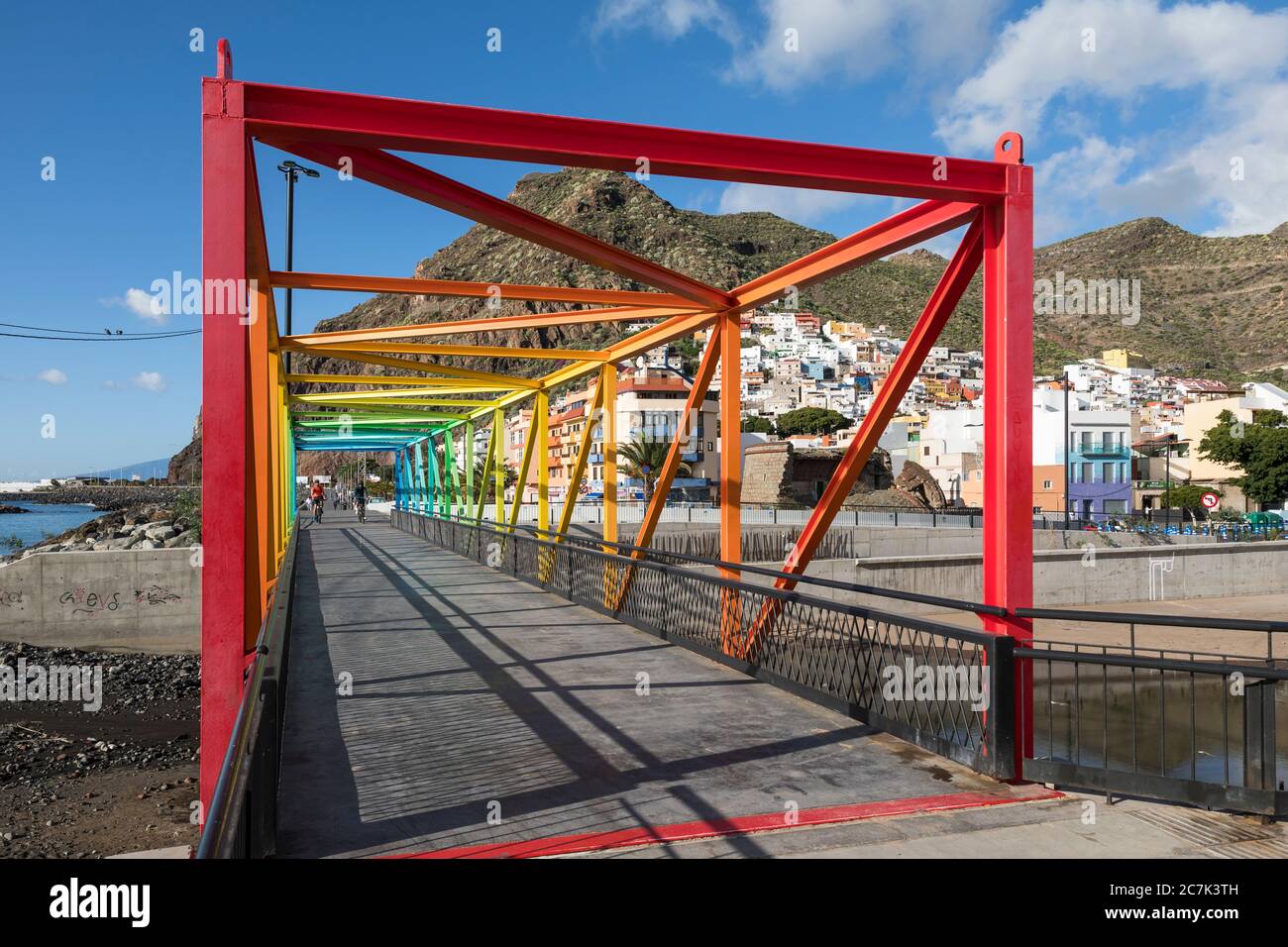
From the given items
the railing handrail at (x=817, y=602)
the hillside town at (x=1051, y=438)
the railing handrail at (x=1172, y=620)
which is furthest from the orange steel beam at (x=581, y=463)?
the hillside town at (x=1051, y=438)

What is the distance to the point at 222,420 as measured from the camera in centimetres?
432

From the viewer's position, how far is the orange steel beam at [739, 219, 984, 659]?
6.16 meters

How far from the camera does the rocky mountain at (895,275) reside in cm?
11338

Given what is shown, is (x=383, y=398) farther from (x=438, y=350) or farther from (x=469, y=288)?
(x=469, y=288)

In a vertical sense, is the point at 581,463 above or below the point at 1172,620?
above

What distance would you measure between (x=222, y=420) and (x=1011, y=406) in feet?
14.1

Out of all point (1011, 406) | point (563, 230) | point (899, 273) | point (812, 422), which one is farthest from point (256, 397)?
point (899, 273)

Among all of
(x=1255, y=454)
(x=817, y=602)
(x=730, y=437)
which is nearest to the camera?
(x=817, y=602)

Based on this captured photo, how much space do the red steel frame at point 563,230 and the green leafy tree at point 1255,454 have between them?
183ft

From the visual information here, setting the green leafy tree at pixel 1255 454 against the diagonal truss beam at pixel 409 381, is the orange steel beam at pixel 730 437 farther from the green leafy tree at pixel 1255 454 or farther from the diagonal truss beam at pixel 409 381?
the green leafy tree at pixel 1255 454

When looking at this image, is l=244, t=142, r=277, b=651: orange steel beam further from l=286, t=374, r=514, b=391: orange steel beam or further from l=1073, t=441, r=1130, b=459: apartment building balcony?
l=1073, t=441, r=1130, b=459: apartment building balcony

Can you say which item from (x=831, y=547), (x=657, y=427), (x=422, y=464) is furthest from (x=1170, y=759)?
(x=657, y=427)
